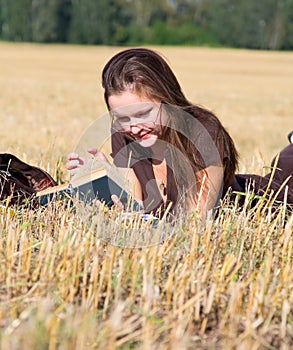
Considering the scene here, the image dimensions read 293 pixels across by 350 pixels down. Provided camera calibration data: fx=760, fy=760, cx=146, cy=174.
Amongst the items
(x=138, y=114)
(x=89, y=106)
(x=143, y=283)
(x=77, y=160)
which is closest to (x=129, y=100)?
(x=138, y=114)

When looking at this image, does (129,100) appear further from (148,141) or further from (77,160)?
(77,160)

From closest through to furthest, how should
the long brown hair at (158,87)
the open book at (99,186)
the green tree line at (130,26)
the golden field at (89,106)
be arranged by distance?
1. the open book at (99,186)
2. the long brown hair at (158,87)
3. the golden field at (89,106)
4. the green tree line at (130,26)

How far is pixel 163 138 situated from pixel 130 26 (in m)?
68.1

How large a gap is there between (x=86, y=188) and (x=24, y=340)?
5.75ft

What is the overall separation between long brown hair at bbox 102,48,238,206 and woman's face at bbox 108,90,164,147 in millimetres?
33

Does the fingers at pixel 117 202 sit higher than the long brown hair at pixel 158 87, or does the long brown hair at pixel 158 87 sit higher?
A: the long brown hair at pixel 158 87

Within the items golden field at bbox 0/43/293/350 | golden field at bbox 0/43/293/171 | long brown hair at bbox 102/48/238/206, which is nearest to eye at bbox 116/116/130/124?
long brown hair at bbox 102/48/238/206

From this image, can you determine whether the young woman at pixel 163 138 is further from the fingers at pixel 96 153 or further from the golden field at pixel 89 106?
the golden field at pixel 89 106

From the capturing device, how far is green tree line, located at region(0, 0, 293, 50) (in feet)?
208

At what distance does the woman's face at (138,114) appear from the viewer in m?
3.67

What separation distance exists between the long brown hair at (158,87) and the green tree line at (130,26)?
197ft

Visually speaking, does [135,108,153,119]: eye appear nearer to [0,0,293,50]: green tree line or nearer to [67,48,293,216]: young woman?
[67,48,293,216]: young woman

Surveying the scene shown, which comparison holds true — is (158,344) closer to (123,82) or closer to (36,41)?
(123,82)

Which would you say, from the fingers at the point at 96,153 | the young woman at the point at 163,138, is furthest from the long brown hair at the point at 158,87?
the fingers at the point at 96,153
